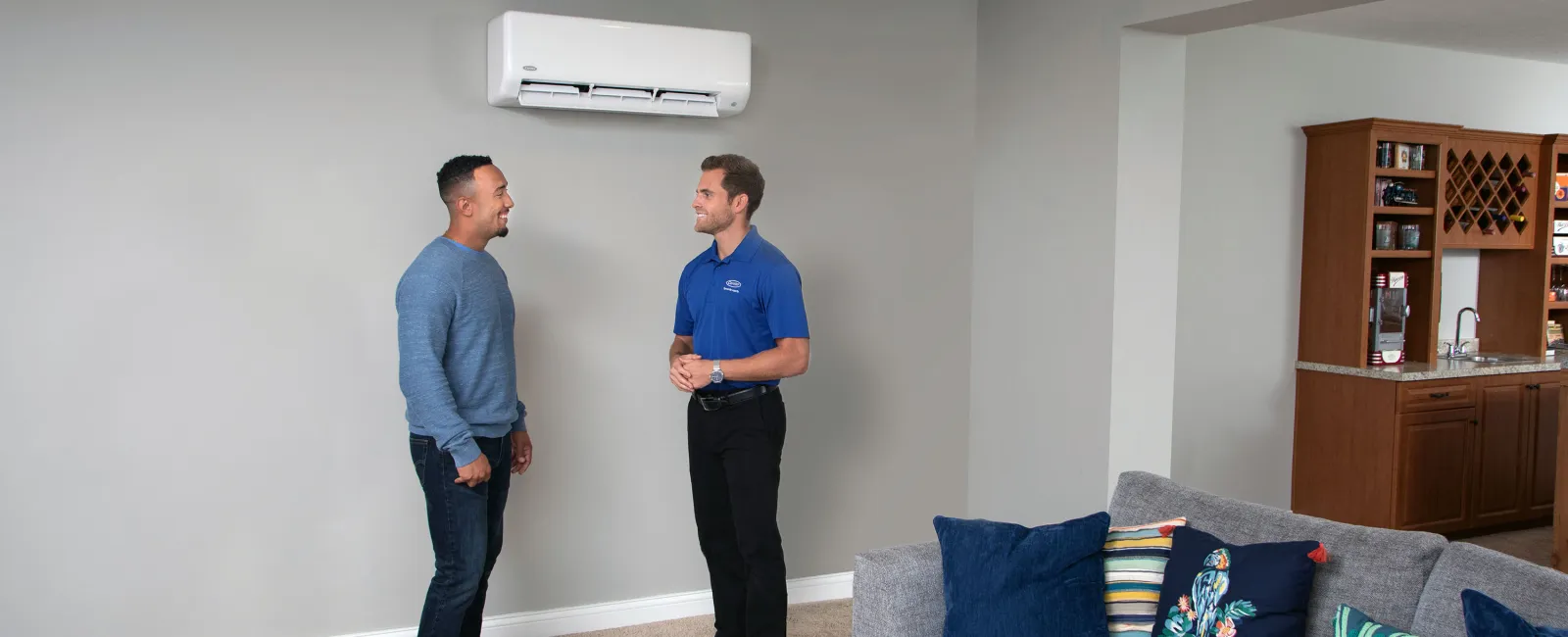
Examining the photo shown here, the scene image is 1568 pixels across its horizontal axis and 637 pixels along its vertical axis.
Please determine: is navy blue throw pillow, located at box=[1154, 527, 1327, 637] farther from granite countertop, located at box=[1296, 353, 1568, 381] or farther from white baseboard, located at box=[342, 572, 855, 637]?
granite countertop, located at box=[1296, 353, 1568, 381]

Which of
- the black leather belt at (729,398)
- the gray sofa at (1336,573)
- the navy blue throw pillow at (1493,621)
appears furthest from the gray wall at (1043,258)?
the navy blue throw pillow at (1493,621)

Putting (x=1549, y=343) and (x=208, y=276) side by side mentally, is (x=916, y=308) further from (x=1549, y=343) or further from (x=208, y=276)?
(x=1549, y=343)

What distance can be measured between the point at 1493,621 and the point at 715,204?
7.01ft

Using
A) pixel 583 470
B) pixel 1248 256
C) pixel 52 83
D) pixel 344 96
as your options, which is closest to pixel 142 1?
pixel 52 83

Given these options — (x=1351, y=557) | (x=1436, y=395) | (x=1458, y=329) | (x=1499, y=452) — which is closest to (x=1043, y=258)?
(x=1351, y=557)

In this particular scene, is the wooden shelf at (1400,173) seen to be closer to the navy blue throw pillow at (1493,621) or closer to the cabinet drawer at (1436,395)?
the cabinet drawer at (1436,395)

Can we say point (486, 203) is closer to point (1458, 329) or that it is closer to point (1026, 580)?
point (1026, 580)

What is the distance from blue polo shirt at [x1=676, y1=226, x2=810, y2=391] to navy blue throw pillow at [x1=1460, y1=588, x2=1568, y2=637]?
183cm

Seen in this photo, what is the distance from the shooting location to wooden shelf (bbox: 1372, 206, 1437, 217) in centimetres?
503

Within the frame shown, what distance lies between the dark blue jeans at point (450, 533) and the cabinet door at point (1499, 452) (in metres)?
4.73

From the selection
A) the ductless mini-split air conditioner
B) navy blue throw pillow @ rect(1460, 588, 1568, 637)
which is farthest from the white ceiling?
navy blue throw pillow @ rect(1460, 588, 1568, 637)

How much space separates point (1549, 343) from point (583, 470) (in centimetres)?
533

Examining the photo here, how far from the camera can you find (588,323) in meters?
3.80

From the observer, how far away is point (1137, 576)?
239 cm
